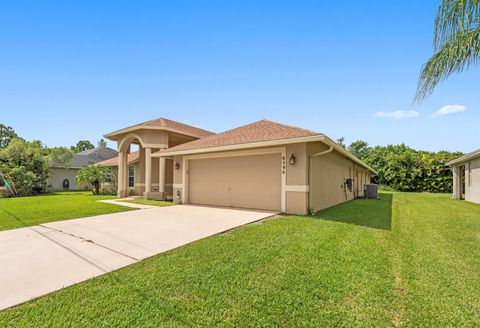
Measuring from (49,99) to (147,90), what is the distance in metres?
5.85

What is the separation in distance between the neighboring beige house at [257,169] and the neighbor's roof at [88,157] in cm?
1510

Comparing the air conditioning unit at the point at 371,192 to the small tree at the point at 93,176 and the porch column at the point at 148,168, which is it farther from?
the small tree at the point at 93,176

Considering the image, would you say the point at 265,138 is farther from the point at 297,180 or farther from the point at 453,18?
the point at 453,18

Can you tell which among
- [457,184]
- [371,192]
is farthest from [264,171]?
[457,184]

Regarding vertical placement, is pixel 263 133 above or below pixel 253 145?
above

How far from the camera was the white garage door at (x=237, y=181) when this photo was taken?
902 cm

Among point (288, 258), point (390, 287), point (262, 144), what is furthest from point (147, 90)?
point (390, 287)

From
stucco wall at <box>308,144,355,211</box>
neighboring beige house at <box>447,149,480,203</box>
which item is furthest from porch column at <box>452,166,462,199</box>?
stucco wall at <box>308,144,355,211</box>

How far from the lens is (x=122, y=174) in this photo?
52.6 ft

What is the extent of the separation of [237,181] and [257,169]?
3.70ft

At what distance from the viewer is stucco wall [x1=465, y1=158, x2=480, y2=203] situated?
13281 millimetres

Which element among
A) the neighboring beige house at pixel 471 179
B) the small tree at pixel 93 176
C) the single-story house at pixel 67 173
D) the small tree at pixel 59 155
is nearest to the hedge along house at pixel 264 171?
the neighboring beige house at pixel 471 179

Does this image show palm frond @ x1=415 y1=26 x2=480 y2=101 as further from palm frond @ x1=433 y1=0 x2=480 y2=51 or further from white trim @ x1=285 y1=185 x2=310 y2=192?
white trim @ x1=285 y1=185 x2=310 y2=192

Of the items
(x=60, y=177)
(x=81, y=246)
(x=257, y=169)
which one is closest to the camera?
(x=81, y=246)
